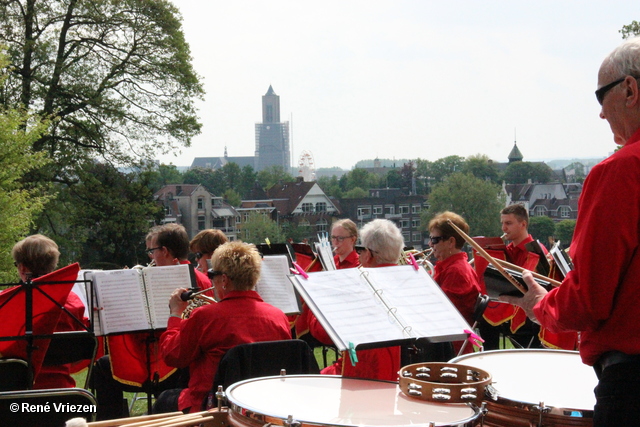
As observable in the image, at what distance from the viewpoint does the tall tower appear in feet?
405

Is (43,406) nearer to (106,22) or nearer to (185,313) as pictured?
(185,313)

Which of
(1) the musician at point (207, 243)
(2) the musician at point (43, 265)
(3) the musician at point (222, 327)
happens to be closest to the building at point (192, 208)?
(1) the musician at point (207, 243)

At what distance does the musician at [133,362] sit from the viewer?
183 inches

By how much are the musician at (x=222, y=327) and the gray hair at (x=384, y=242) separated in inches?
47.3

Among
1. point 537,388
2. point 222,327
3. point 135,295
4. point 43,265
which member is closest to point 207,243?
point 135,295

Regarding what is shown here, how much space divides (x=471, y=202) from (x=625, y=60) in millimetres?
28457

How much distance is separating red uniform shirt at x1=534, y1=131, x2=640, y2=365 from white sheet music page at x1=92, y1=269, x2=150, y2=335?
2936 millimetres

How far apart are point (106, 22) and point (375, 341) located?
2218 centimetres

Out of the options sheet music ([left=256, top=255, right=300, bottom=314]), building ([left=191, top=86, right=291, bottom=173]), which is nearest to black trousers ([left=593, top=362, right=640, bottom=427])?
sheet music ([left=256, top=255, right=300, bottom=314])

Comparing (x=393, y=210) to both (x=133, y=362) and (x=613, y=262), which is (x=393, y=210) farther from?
(x=613, y=262)

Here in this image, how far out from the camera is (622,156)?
188 centimetres

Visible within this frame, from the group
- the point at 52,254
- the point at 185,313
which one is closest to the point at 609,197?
the point at 185,313

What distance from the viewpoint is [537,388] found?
2.65m

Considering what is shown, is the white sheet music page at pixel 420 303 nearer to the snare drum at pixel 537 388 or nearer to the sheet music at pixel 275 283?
the snare drum at pixel 537 388
